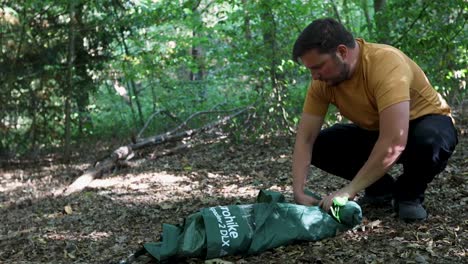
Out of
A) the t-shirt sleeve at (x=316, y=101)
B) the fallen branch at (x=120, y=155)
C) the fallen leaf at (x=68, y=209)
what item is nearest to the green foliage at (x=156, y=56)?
the fallen branch at (x=120, y=155)

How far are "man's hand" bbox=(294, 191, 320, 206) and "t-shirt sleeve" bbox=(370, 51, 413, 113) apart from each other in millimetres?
669

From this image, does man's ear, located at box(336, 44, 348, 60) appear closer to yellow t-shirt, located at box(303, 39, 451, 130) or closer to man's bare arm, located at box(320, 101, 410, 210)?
yellow t-shirt, located at box(303, 39, 451, 130)

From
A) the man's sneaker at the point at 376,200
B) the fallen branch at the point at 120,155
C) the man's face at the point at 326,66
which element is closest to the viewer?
the man's face at the point at 326,66

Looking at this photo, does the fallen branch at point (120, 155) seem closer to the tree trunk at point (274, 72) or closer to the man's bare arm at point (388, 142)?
the tree trunk at point (274, 72)

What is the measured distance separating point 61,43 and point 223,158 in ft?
11.8

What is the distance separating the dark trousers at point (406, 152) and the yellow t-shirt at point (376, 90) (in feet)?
0.36

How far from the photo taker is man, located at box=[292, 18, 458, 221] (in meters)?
2.66

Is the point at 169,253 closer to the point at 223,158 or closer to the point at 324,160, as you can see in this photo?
the point at 324,160

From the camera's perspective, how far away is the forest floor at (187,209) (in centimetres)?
274

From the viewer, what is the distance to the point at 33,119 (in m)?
8.16

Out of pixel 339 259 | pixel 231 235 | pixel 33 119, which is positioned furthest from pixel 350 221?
pixel 33 119

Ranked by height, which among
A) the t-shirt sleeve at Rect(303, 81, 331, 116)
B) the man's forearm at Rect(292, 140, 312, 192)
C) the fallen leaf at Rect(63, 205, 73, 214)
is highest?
the t-shirt sleeve at Rect(303, 81, 331, 116)

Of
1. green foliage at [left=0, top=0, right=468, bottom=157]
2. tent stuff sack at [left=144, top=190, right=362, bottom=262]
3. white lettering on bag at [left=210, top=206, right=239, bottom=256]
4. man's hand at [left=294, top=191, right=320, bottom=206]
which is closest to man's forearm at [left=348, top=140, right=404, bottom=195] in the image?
tent stuff sack at [left=144, top=190, right=362, bottom=262]

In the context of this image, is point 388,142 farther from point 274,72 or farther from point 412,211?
point 274,72
